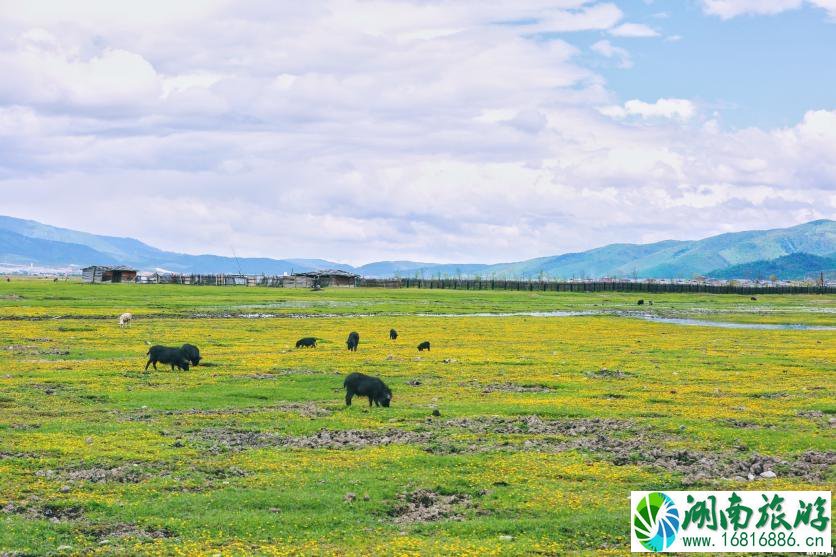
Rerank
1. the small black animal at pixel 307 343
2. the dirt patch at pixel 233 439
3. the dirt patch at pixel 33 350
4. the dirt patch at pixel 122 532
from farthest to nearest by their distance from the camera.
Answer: the small black animal at pixel 307 343
the dirt patch at pixel 33 350
the dirt patch at pixel 233 439
the dirt patch at pixel 122 532

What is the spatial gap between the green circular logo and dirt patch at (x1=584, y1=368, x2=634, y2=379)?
785 inches

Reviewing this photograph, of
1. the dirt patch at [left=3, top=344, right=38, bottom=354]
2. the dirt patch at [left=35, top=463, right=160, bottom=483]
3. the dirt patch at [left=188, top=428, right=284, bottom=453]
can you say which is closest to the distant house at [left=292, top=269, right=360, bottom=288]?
the dirt patch at [left=3, top=344, right=38, bottom=354]

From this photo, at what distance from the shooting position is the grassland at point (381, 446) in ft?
44.9

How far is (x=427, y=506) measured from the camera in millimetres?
15234

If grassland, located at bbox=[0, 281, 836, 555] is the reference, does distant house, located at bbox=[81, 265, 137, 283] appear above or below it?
above

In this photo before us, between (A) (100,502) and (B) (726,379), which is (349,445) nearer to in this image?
(A) (100,502)

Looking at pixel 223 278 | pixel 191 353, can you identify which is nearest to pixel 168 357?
pixel 191 353

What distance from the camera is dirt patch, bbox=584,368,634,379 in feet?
109

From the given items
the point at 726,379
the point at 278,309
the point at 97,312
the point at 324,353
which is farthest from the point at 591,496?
the point at 278,309

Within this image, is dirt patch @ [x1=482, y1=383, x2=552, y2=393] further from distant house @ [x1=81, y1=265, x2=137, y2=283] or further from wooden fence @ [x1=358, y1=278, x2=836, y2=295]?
wooden fence @ [x1=358, y1=278, x2=836, y2=295]

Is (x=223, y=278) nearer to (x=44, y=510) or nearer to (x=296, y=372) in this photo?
(x=296, y=372)

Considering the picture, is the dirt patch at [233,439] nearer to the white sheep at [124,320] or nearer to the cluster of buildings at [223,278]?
the white sheep at [124,320]

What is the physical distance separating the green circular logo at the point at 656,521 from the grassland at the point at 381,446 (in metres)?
0.39

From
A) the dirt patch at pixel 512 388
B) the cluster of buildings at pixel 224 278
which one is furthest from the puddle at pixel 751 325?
the cluster of buildings at pixel 224 278
